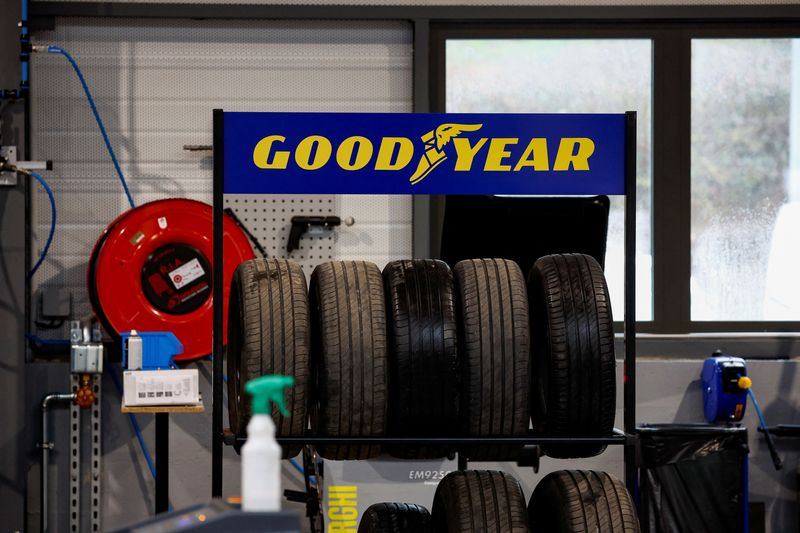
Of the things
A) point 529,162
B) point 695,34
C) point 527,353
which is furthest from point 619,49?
point 527,353

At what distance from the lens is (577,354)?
8.07 ft

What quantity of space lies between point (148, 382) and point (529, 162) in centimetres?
173

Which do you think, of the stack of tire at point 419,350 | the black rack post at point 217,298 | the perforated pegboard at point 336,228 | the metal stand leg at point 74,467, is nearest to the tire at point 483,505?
the stack of tire at point 419,350

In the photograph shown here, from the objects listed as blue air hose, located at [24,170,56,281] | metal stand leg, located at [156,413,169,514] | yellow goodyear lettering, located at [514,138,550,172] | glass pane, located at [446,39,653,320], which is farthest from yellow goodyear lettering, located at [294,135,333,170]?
glass pane, located at [446,39,653,320]

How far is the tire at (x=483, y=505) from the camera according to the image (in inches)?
99.5

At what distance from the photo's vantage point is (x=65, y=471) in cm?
436

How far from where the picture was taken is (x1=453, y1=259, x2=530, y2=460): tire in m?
2.45

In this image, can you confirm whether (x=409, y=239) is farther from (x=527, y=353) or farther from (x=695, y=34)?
(x=527, y=353)

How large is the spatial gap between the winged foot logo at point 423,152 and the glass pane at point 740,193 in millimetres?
2361

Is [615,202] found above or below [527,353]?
above

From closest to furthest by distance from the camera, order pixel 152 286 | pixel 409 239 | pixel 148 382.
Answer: pixel 148 382 < pixel 152 286 < pixel 409 239

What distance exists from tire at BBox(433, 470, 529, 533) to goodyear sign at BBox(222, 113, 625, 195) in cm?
80

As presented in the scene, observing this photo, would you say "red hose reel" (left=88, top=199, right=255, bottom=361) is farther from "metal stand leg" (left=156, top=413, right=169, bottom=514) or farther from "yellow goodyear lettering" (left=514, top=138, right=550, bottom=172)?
"yellow goodyear lettering" (left=514, top=138, right=550, bottom=172)

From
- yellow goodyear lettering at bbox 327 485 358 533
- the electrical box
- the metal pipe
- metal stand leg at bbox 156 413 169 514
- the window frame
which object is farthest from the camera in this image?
the window frame
